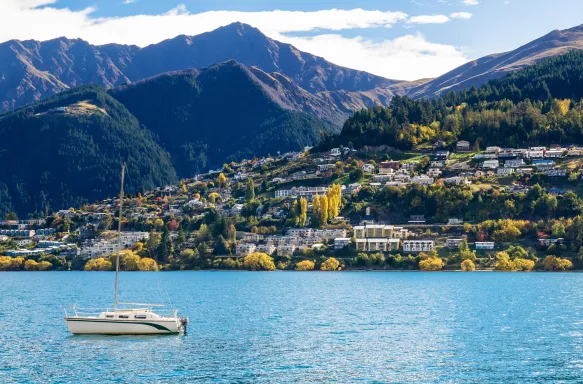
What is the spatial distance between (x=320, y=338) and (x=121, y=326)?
48.8 feet

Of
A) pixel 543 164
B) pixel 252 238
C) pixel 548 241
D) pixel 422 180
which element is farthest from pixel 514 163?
pixel 252 238

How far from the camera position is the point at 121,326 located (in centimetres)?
6556

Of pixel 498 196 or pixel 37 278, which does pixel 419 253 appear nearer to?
pixel 498 196

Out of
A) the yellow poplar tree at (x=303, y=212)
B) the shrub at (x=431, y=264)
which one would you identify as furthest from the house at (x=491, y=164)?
the shrub at (x=431, y=264)

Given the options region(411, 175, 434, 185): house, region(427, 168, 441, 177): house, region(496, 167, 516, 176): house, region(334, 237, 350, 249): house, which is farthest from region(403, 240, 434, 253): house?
region(427, 168, 441, 177): house

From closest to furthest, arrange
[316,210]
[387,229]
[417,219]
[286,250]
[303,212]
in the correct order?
1. [387,229]
2. [286,250]
3. [417,219]
4. [316,210]
5. [303,212]

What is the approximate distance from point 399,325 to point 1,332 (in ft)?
103

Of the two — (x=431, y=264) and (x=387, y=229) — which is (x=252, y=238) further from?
(x=431, y=264)

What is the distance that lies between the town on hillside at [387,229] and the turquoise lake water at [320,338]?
121 feet

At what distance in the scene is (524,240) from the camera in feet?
493

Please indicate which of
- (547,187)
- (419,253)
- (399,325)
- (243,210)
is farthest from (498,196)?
(399,325)

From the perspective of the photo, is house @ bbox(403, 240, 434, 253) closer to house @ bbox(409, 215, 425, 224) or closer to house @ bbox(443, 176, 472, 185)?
house @ bbox(409, 215, 425, 224)

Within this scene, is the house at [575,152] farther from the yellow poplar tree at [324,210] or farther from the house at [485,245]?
the yellow poplar tree at [324,210]

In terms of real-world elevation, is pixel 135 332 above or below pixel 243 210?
below
